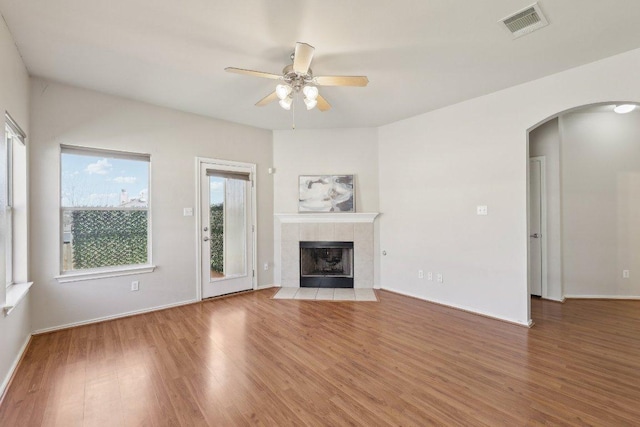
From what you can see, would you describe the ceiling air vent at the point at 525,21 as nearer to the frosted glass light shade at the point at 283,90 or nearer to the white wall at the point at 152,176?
the frosted glass light shade at the point at 283,90

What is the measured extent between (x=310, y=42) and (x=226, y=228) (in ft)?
10.00

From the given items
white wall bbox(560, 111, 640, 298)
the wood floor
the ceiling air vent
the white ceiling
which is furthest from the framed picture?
white wall bbox(560, 111, 640, 298)

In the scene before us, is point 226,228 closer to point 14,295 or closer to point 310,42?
point 14,295

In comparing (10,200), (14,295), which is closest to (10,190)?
(10,200)

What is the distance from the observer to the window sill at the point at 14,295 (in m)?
2.16

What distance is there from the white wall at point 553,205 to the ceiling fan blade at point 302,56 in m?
3.93

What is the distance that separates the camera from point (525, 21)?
2146mm

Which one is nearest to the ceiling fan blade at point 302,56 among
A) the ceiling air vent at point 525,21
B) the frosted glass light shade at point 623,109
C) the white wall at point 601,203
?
the ceiling air vent at point 525,21

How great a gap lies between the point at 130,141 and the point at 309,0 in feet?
9.58

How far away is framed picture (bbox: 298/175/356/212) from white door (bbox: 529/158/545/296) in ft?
9.04

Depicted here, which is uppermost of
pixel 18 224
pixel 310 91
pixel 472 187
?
pixel 310 91

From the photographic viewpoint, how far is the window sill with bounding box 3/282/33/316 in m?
2.16

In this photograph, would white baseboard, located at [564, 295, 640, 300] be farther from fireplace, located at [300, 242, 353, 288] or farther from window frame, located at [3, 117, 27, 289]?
window frame, located at [3, 117, 27, 289]

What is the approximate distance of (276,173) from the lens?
4965 millimetres
